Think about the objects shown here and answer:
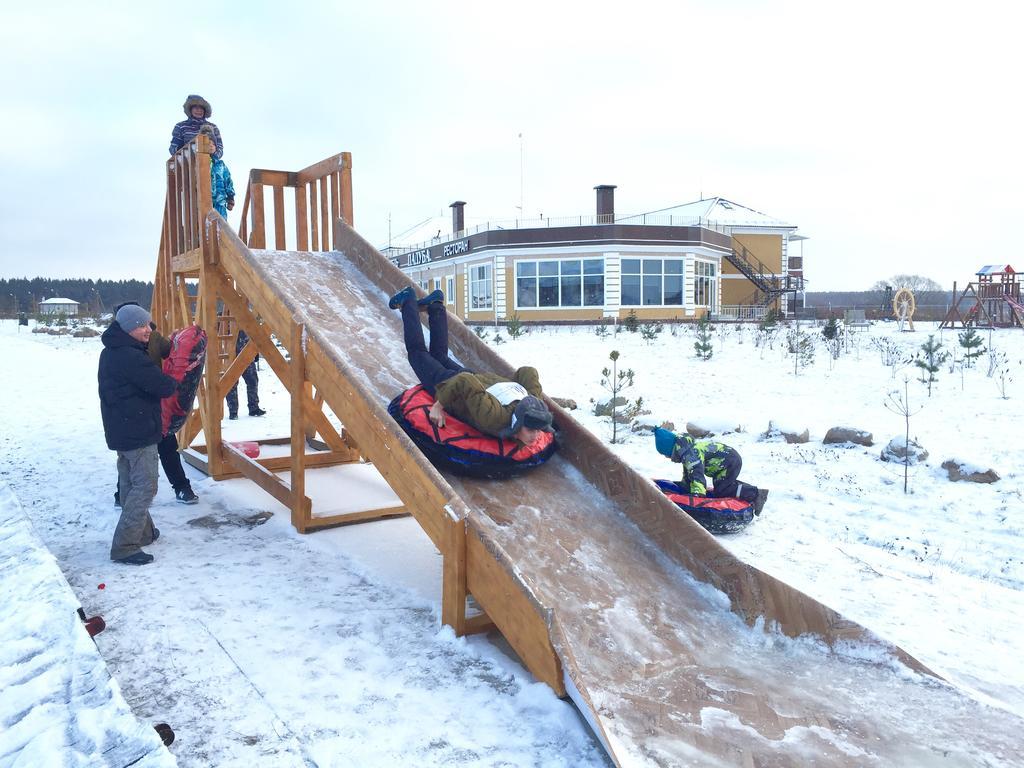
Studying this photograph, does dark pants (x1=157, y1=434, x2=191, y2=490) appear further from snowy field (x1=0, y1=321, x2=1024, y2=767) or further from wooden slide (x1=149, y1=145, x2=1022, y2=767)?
wooden slide (x1=149, y1=145, x2=1022, y2=767)

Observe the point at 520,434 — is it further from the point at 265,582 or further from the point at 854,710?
the point at 854,710

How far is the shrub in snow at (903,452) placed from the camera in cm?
682

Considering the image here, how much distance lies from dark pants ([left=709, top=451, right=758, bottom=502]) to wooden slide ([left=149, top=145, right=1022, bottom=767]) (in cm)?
146

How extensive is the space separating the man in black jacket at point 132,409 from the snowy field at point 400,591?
0.24 metres

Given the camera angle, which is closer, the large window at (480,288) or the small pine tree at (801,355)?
the small pine tree at (801,355)

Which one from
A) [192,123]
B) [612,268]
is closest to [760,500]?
[192,123]

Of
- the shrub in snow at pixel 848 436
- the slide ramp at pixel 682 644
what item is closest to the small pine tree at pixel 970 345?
the shrub in snow at pixel 848 436

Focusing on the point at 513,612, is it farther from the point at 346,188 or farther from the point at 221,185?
the point at 221,185

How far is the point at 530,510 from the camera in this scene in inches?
159

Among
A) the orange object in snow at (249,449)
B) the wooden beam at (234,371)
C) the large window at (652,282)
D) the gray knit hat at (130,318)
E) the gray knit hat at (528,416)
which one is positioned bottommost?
the orange object in snow at (249,449)

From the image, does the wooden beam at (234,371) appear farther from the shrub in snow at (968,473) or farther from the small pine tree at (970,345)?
the small pine tree at (970,345)

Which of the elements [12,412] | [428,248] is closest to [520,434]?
[12,412]

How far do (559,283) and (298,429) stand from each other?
2406 cm

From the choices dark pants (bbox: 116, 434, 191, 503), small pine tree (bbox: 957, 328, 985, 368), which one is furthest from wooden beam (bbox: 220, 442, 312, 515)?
small pine tree (bbox: 957, 328, 985, 368)
